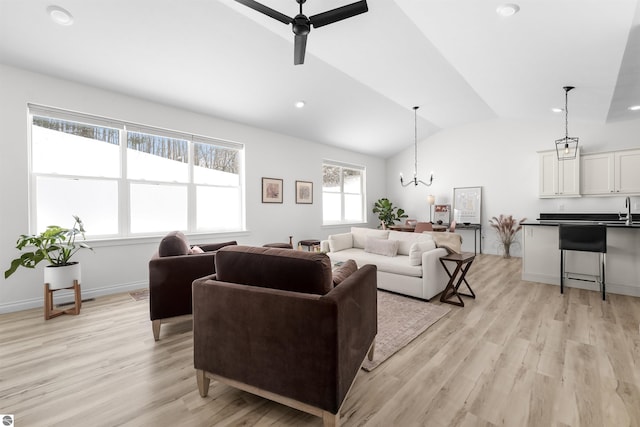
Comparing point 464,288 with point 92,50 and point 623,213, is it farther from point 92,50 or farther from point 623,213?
point 92,50

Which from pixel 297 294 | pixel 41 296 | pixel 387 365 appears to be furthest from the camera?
pixel 41 296

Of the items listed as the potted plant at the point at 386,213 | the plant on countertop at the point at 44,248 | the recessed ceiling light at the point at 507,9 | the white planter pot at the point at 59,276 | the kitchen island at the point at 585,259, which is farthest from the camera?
the potted plant at the point at 386,213

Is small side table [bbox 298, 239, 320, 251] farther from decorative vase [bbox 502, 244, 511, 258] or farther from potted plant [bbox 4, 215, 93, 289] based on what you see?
decorative vase [bbox 502, 244, 511, 258]

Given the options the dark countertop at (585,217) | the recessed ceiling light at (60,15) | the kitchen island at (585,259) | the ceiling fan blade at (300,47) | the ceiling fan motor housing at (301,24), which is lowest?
the kitchen island at (585,259)

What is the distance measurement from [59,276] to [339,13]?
3.73 m

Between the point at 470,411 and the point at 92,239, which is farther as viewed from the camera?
the point at 92,239

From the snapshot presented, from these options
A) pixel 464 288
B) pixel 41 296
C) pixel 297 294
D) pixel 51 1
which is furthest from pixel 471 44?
pixel 41 296

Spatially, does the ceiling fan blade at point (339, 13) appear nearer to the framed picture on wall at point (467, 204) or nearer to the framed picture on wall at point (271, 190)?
the framed picture on wall at point (271, 190)

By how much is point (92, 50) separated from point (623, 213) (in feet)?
27.8

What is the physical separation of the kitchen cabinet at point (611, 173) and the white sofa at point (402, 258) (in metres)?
3.67

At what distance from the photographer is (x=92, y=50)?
9.78 ft

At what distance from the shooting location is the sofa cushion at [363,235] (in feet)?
14.9

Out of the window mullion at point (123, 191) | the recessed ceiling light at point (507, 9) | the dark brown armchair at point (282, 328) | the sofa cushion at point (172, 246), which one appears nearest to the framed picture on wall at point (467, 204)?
the recessed ceiling light at point (507, 9)

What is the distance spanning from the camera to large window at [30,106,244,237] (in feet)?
11.2
